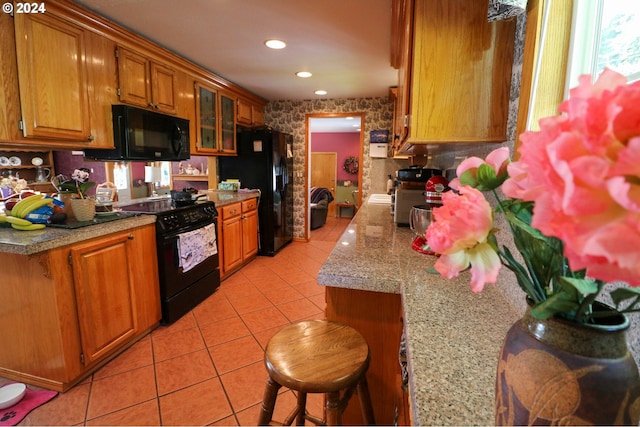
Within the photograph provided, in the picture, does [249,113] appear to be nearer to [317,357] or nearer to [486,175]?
[317,357]

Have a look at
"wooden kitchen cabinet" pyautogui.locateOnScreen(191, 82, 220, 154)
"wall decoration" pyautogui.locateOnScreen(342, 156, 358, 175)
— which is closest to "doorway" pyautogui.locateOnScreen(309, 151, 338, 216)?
Answer: "wall decoration" pyautogui.locateOnScreen(342, 156, 358, 175)

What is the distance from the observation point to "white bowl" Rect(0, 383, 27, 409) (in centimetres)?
156

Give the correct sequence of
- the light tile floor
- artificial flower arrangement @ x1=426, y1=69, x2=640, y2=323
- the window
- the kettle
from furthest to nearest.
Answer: the kettle → the light tile floor → the window → artificial flower arrangement @ x1=426, y1=69, x2=640, y2=323

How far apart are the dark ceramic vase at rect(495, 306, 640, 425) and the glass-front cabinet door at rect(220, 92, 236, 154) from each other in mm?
3820

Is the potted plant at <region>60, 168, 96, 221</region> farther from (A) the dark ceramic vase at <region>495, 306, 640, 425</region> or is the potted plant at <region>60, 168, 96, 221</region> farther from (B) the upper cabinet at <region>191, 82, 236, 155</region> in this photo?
(A) the dark ceramic vase at <region>495, 306, 640, 425</region>

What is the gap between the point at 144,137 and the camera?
2.52m

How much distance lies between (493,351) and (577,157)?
57cm

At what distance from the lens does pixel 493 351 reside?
682mm

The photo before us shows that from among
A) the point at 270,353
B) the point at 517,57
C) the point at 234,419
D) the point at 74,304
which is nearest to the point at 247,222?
the point at 74,304

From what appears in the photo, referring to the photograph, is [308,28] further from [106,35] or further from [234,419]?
[234,419]

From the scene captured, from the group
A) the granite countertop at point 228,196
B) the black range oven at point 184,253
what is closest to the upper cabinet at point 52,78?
the black range oven at point 184,253

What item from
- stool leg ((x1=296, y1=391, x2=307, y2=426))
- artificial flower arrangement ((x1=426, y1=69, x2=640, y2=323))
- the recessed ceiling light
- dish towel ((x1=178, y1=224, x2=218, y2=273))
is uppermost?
the recessed ceiling light

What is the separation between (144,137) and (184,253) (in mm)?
1015

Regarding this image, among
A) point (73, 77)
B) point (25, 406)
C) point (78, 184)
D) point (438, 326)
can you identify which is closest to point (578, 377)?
point (438, 326)
